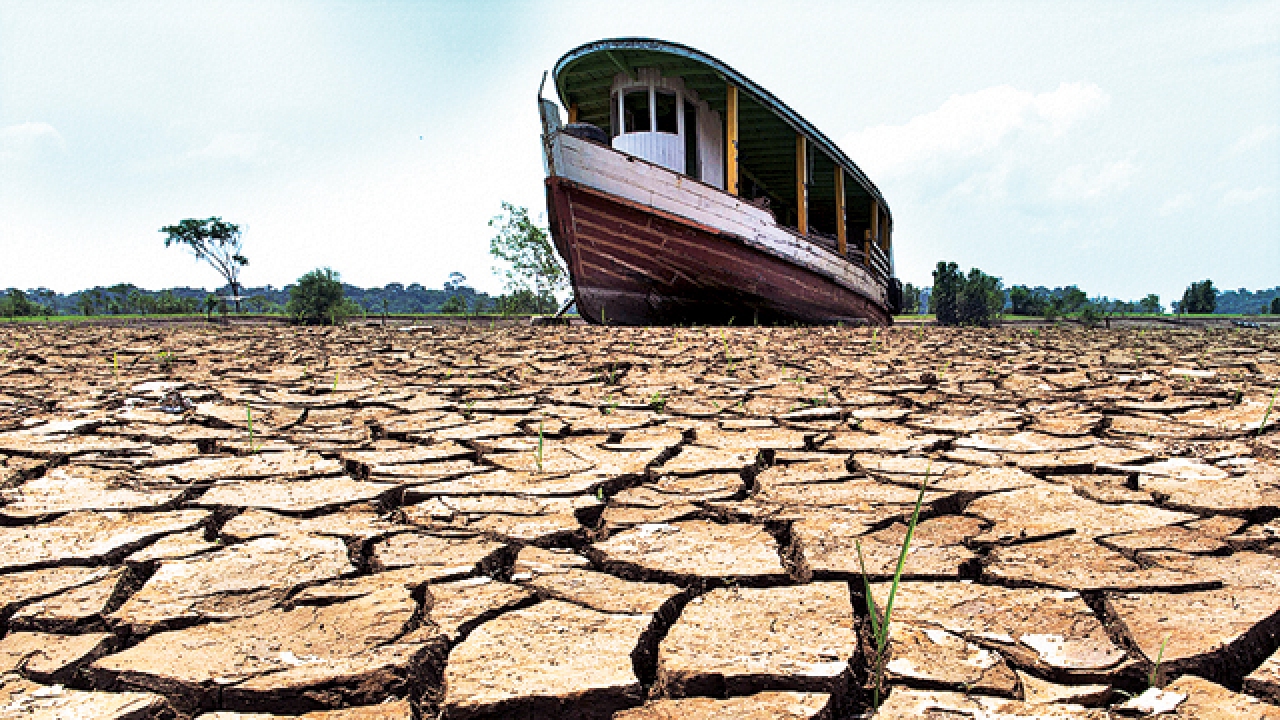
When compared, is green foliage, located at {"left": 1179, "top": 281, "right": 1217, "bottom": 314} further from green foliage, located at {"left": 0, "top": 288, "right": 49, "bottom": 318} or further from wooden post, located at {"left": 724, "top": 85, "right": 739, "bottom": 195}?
green foliage, located at {"left": 0, "top": 288, "right": 49, "bottom": 318}

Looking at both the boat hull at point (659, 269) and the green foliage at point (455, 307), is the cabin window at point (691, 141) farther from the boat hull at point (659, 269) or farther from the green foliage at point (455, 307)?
the green foliage at point (455, 307)

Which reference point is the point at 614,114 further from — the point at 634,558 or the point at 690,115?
the point at 634,558

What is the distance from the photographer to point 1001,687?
0.92 metres

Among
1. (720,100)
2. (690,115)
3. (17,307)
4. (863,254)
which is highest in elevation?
(720,100)

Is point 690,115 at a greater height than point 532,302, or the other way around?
point 690,115

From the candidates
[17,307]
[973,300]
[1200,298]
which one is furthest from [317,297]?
[1200,298]

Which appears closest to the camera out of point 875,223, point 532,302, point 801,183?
point 801,183

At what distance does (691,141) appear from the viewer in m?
8.66

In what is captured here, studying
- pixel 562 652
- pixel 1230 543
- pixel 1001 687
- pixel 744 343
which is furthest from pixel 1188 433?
pixel 744 343

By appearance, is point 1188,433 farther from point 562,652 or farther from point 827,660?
point 562,652

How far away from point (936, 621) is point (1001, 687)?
0.18 metres

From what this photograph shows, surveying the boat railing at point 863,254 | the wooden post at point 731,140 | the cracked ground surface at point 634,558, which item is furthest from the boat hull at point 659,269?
the cracked ground surface at point 634,558

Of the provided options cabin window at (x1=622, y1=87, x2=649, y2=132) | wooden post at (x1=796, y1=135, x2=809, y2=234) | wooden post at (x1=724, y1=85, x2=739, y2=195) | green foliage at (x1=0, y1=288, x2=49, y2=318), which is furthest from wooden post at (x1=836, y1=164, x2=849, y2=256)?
green foliage at (x1=0, y1=288, x2=49, y2=318)

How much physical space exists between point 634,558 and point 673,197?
6.52 m
